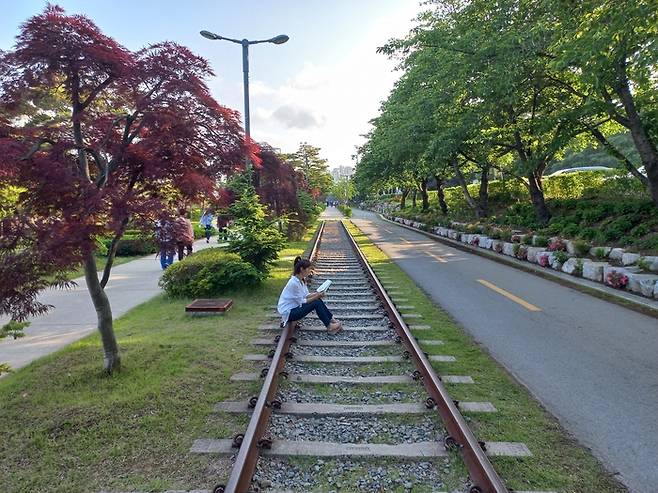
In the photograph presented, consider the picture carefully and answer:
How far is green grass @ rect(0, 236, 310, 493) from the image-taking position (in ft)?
10.6

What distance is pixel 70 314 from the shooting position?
8148mm

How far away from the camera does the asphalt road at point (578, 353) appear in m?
3.78

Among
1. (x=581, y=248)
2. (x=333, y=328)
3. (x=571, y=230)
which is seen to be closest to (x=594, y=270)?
(x=581, y=248)

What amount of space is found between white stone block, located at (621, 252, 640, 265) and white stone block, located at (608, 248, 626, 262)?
17 cm

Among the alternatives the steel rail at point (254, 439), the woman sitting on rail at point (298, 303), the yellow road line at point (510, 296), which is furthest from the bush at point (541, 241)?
the steel rail at point (254, 439)

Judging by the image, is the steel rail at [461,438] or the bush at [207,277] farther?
the bush at [207,277]

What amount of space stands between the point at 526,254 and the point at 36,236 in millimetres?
13443

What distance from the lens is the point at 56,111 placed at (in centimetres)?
452

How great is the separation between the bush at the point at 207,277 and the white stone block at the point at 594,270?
7744mm

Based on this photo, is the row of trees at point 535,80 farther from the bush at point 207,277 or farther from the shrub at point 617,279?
the bush at point 207,277

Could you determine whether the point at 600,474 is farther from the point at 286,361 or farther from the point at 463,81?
the point at 463,81

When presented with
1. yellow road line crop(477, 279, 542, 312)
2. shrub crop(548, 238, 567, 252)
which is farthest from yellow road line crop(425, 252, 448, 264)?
yellow road line crop(477, 279, 542, 312)

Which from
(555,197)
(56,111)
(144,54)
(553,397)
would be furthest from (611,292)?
(555,197)

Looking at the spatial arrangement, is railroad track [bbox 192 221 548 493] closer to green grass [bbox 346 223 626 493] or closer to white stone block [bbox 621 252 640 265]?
green grass [bbox 346 223 626 493]
